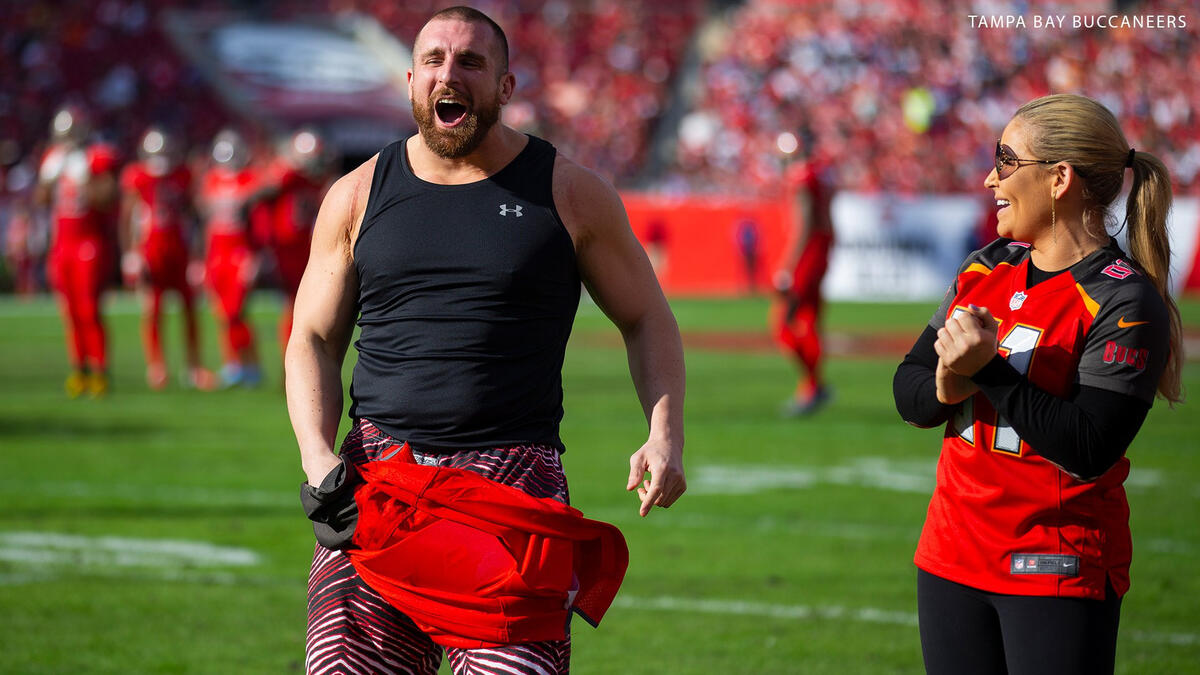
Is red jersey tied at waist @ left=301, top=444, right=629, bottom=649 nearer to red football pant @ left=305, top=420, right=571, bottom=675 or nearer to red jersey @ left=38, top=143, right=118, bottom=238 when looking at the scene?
red football pant @ left=305, top=420, right=571, bottom=675

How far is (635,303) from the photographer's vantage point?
3889mm

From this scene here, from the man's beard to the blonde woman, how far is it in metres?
1.18

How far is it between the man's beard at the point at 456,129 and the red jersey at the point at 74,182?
12.7m

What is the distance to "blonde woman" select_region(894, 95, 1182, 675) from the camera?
3.25 meters

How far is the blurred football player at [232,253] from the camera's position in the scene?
16469 millimetres

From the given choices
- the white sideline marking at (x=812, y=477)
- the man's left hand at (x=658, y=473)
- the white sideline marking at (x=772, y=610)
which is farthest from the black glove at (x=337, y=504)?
the white sideline marking at (x=812, y=477)

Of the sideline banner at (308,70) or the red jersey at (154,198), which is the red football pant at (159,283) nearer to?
the red jersey at (154,198)

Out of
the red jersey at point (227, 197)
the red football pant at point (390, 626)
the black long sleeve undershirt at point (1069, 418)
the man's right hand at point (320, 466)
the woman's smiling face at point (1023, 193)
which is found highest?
the woman's smiling face at point (1023, 193)

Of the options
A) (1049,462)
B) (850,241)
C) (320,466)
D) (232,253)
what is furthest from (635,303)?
(850,241)

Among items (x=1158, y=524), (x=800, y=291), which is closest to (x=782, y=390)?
(x=800, y=291)

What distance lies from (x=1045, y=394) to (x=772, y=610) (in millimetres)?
3991

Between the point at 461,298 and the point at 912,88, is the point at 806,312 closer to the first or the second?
the point at 461,298

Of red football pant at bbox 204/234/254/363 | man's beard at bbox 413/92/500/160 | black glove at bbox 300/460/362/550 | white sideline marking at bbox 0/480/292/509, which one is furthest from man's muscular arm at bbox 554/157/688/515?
red football pant at bbox 204/234/254/363

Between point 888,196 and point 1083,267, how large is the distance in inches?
1121
